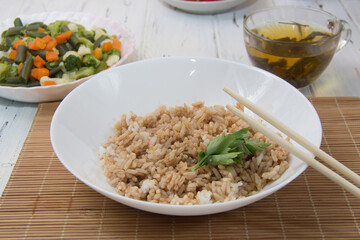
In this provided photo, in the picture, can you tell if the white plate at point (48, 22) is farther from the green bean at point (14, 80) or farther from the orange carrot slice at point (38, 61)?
the orange carrot slice at point (38, 61)

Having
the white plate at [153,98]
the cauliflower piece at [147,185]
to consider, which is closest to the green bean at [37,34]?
the white plate at [153,98]

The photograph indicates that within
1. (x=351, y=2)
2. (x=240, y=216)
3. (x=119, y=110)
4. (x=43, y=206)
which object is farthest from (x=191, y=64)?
(x=351, y=2)

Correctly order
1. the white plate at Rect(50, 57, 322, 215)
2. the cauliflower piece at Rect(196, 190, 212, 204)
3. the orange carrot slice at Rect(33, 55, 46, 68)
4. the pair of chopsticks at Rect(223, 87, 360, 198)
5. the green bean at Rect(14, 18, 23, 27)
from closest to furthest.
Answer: the pair of chopsticks at Rect(223, 87, 360, 198)
the cauliflower piece at Rect(196, 190, 212, 204)
the white plate at Rect(50, 57, 322, 215)
the orange carrot slice at Rect(33, 55, 46, 68)
the green bean at Rect(14, 18, 23, 27)

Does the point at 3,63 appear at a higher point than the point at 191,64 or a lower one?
lower

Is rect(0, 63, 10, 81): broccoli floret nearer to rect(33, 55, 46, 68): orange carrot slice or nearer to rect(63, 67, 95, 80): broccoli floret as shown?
rect(33, 55, 46, 68): orange carrot slice

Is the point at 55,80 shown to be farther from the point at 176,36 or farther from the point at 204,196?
the point at 204,196

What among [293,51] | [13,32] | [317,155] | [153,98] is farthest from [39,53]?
[317,155]

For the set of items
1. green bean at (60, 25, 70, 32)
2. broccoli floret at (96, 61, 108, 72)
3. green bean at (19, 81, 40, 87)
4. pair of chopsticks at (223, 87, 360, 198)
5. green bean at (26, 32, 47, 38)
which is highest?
pair of chopsticks at (223, 87, 360, 198)

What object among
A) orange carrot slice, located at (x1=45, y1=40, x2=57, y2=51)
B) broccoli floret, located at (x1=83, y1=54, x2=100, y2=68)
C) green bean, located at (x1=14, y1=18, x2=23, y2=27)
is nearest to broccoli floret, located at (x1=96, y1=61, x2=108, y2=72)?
broccoli floret, located at (x1=83, y1=54, x2=100, y2=68)

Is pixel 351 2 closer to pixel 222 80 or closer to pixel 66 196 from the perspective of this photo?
pixel 222 80
